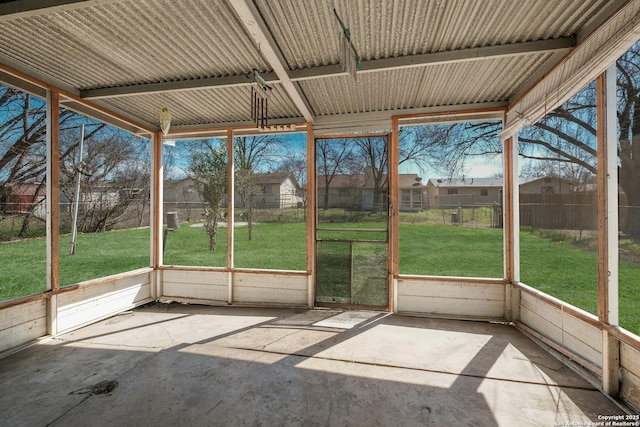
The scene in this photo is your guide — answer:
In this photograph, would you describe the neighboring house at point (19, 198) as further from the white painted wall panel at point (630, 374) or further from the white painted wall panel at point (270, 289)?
the white painted wall panel at point (630, 374)

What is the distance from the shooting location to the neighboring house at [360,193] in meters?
4.02

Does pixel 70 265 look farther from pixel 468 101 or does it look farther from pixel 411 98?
pixel 468 101

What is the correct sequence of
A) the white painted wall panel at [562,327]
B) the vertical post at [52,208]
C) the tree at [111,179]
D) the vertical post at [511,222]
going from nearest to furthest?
the white painted wall panel at [562,327] < the vertical post at [52,208] < the vertical post at [511,222] < the tree at [111,179]

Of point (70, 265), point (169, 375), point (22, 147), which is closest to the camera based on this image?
point (169, 375)

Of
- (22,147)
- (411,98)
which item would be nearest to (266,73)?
(411,98)

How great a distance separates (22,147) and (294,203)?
4.36 metres

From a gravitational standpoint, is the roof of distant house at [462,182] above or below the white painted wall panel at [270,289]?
above

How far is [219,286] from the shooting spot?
14.0 ft

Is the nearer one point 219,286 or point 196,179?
point 219,286

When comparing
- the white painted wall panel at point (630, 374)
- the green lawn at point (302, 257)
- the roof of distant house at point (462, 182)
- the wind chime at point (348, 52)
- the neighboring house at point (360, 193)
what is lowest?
the white painted wall panel at point (630, 374)

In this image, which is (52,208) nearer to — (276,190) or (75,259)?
(75,259)

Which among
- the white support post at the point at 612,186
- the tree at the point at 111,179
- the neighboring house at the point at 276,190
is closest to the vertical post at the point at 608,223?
the white support post at the point at 612,186

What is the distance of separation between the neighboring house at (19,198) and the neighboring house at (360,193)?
166 inches

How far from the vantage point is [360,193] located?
4105 millimetres
